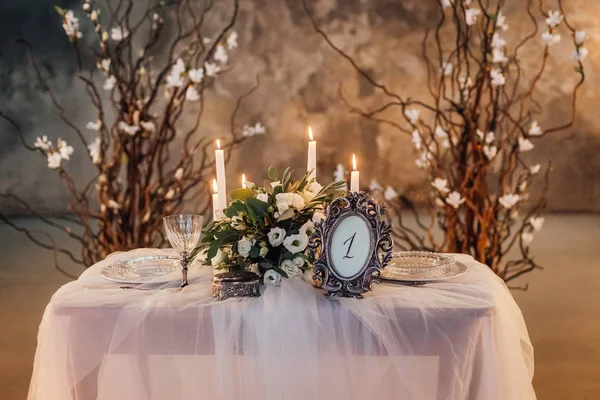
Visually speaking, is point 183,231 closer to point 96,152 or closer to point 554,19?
point 96,152

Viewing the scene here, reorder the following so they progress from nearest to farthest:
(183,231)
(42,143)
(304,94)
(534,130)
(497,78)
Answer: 1. (183,231)
2. (497,78)
3. (534,130)
4. (42,143)
5. (304,94)

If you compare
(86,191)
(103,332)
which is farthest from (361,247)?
(86,191)

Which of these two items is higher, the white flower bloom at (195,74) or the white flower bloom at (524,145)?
the white flower bloom at (195,74)

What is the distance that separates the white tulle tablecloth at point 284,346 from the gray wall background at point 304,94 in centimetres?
179

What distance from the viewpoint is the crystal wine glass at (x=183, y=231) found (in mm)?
1532

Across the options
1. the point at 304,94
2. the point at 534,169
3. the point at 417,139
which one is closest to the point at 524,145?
the point at 534,169

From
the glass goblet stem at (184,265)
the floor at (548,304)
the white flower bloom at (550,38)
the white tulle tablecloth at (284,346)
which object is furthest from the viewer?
the white flower bloom at (550,38)

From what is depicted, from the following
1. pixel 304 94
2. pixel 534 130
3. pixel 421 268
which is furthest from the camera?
pixel 304 94

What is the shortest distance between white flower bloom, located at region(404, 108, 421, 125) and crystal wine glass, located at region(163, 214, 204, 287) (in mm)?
1668

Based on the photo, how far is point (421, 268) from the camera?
1668 millimetres

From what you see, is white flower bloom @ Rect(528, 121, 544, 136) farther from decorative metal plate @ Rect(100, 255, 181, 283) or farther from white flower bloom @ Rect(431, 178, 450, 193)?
decorative metal plate @ Rect(100, 255, 181, 283)

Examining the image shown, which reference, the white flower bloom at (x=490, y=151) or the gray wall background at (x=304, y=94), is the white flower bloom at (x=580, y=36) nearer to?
the gray wall background at (x=304, y=94)

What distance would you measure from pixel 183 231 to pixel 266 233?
0.18 metres

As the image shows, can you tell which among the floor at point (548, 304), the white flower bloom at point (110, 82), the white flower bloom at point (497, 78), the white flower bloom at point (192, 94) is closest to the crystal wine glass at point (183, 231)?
the floor at point (548, 304)
